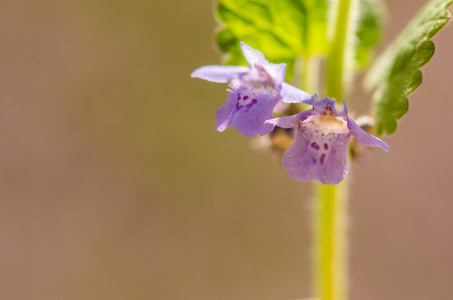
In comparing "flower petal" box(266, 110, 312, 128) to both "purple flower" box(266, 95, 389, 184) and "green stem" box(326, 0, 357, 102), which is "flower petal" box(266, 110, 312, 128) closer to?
"purple flower" box(266, 95, 389, 184)

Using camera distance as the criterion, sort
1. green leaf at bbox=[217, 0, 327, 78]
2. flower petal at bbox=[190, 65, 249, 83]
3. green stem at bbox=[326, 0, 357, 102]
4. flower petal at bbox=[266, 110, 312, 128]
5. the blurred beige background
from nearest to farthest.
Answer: flower petal at bbox=[266, 110, 312, 128], flower petal at bbox=[190, 65, 249, 83], green stem at bbox=[326, 0, 357, 102], green leaf at bbox=[217, 0, 327, 78], the blurred beige background

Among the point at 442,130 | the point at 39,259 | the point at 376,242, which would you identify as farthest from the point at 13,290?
Result: the point at 442,130

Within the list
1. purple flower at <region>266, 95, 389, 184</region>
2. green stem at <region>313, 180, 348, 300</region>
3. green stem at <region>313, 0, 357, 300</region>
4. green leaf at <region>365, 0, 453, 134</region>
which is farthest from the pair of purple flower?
green stem at <region>313, 180, 348, 300</region>

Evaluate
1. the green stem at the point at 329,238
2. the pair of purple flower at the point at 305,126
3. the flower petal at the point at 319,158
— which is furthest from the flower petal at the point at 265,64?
the green stem at the point at 329,238

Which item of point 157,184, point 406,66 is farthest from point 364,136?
point 157,184

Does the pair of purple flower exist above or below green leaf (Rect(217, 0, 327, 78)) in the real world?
below

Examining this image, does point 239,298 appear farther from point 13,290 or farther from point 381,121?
point 381,121

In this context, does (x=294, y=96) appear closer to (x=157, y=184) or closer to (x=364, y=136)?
(x=364, y=136)
